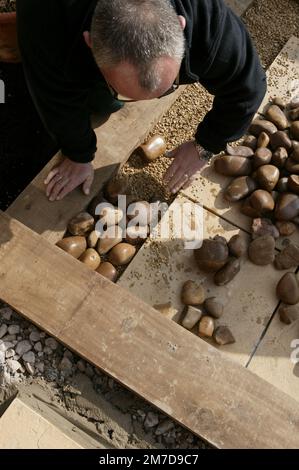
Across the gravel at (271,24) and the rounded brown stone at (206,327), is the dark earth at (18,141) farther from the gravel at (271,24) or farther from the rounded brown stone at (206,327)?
the gravel at (271,24)

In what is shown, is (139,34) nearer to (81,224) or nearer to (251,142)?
(81,224)

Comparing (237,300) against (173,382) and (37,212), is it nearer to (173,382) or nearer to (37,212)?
(173,382)

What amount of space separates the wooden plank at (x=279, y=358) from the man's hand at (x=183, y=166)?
0.76 metres

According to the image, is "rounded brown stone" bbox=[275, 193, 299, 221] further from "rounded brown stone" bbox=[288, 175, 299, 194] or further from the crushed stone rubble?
the crushed stone rubble

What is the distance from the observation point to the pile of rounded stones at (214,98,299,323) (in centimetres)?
237

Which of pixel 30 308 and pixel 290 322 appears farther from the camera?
pixel 290 322

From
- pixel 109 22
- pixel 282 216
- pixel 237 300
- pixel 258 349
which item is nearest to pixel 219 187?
pixel 282 216

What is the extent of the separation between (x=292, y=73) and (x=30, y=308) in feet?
6.19

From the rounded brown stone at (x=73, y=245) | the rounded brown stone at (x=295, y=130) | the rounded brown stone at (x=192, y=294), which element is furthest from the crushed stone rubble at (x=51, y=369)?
the rounded brown stone at (x=295, y=130)

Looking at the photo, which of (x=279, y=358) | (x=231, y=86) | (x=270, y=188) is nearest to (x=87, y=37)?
(x=231, y=86)

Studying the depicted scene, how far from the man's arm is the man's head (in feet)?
0.95

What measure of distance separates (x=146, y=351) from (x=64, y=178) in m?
0.87

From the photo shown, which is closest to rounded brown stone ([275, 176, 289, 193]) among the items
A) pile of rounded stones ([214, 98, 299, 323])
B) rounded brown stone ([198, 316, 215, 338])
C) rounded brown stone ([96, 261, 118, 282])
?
pile of rounded stones ([214, 98, 299, 323])

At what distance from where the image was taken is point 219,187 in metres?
2.58
